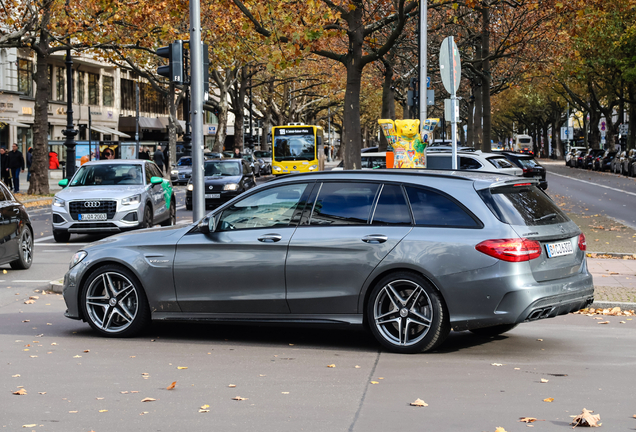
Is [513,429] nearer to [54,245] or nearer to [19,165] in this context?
[54,245]

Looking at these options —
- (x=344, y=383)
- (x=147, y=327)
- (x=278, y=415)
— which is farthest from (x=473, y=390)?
(x=147, y=327)

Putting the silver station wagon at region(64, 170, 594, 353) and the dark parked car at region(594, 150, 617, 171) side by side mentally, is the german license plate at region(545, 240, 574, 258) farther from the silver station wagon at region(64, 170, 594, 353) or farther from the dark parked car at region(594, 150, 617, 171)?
the dark parked car at region(594, 150, 617, 171)

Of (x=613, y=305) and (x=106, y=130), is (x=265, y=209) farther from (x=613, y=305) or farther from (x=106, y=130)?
(x=106, y=130)

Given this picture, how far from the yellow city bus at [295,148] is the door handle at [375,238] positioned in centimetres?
3684

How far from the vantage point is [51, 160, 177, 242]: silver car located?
661 inches

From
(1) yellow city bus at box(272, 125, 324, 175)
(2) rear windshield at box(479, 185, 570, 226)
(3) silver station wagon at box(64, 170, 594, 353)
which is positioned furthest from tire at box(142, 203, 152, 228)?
→ (1) yellow city bus at box(272, 125, 324, 175)

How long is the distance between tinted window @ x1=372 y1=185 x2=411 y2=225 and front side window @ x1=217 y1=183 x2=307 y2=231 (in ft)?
2.27

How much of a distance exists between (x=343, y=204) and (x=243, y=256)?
0.95 meters

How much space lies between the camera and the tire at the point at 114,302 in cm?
777

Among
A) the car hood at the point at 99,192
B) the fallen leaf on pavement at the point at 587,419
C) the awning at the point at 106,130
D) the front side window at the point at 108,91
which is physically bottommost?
the fallen leaf on pavement at the point at 587,419

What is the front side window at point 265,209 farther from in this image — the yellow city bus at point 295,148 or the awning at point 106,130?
the awning at point 106,130

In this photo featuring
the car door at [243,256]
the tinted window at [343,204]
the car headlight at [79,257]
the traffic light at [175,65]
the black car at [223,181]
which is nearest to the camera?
the tinted window at [343,204]

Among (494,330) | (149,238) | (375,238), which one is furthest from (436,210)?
(149,238)

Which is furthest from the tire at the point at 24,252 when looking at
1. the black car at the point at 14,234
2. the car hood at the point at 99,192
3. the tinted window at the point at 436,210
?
the tinted window at the point at 436,210
